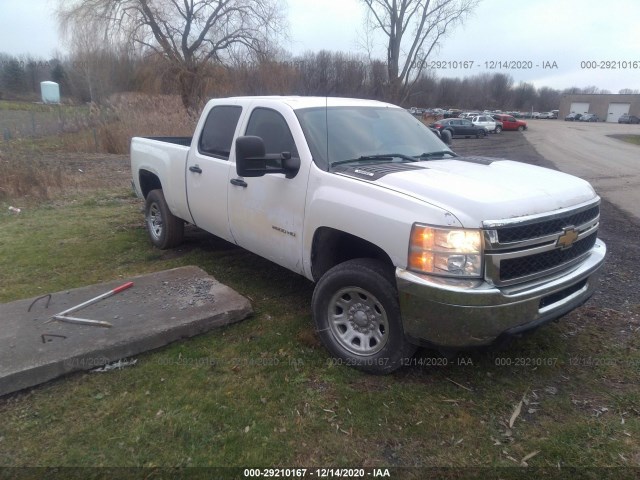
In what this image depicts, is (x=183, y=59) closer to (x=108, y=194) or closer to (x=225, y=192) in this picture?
(x=108, y=194)

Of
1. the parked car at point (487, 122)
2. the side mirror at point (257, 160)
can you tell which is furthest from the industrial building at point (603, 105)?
the side mirror at point (257, 160)

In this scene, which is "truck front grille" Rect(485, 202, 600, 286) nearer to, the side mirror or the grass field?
the grass field

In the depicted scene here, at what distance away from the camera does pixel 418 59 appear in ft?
91.5

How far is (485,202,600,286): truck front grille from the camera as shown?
284 centimetres

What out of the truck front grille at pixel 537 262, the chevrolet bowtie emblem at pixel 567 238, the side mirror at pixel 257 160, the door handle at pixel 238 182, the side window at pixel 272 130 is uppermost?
the side window at pixel 272 130

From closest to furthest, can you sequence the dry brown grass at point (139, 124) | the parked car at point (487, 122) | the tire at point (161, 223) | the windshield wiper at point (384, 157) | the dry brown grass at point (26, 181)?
the windshield wiper at point (384, 157)
the tire at point (161, 223)
the dry brown grass at point (26, 181)
the dry brown grass at point (139, 124)
the parked car at point (487, 122)

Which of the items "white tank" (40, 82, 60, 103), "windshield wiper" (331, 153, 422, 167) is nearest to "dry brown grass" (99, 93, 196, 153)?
"windshield wiper" (331, 153, 422, 167)

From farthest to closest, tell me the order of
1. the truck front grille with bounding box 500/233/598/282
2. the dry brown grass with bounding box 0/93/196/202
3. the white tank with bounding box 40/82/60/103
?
the white tank with bounding box 40/82/60/103
the dry brown grass with bounding box 0/93/196/202
the truck front grille with bounding box 500/233/598/282

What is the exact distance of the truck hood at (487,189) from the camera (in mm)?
2871

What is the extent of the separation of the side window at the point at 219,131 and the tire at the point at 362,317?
6.55ft

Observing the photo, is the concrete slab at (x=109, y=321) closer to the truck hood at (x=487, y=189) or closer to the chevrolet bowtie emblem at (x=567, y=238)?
the truck hood at (x=487, y=189)

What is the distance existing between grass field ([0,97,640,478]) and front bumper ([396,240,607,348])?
549mm

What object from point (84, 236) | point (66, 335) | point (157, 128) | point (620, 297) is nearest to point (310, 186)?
point (66, 335)

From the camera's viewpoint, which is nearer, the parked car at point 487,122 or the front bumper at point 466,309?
the front bumper at point 466,309
